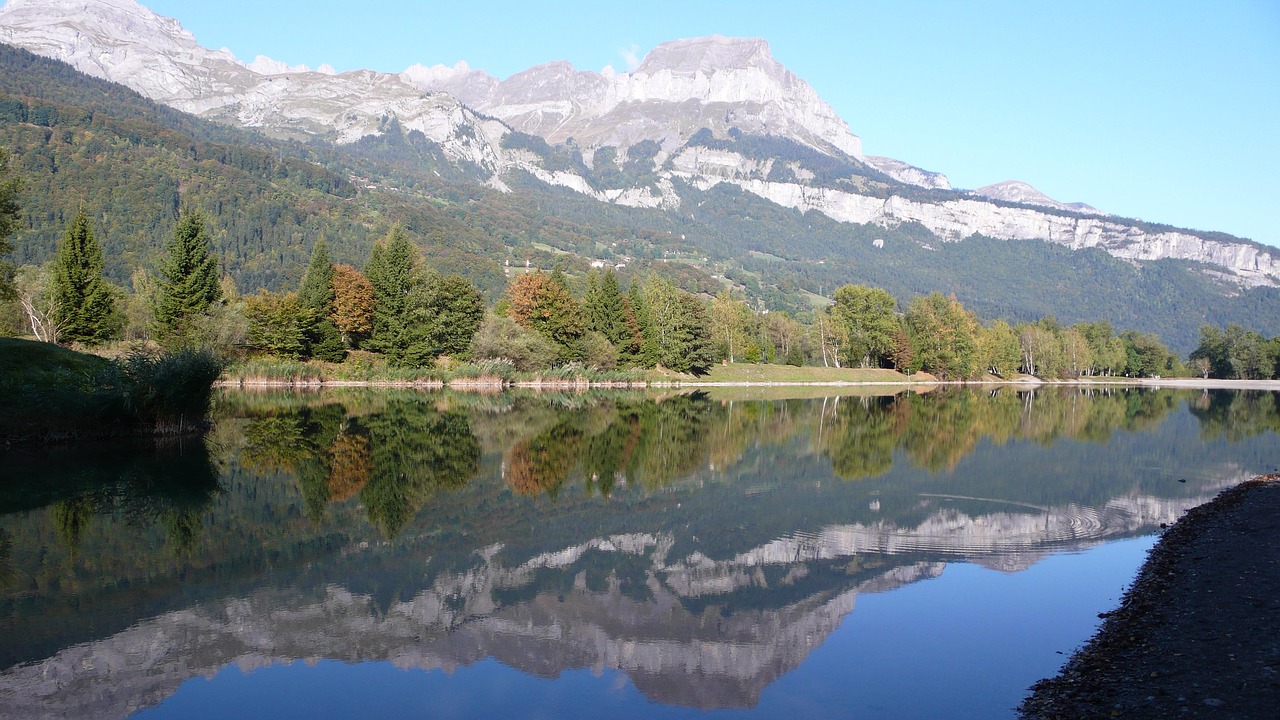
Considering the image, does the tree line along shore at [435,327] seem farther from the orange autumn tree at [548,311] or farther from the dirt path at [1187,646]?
the dirt path at [1187,646]

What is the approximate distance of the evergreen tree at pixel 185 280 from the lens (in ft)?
178

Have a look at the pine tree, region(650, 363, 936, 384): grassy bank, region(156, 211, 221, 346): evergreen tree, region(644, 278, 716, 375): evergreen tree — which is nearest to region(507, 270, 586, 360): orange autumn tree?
the pine tree

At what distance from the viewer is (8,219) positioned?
1273 inches

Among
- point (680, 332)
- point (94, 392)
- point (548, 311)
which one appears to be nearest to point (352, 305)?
point (548, 311)

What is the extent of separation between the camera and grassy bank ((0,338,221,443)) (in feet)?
79.5

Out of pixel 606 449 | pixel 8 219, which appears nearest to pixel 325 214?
pixel 8 219

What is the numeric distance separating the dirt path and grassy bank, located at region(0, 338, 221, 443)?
1060 inches

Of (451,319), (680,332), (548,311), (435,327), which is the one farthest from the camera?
(680,332)

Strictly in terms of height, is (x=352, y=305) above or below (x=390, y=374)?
above

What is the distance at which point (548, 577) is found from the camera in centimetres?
1235

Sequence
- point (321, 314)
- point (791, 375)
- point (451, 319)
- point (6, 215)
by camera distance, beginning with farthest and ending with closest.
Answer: point (791, 375)
point (451, 319)
point (321, 314)
point (6, 215)

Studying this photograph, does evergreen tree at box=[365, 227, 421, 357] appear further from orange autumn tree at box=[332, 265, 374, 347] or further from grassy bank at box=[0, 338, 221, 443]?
grassy bank at box=[0, 338, 221, 443]

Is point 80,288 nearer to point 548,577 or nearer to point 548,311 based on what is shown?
point 548,311

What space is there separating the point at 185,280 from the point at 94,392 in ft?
108
